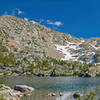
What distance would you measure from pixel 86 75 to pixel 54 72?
38834 mm

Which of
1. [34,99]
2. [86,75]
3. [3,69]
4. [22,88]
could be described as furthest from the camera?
[86,75]

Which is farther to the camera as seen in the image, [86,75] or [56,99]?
[86,75]

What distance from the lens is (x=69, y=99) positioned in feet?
126

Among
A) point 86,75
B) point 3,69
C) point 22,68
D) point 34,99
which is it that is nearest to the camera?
point 34,99

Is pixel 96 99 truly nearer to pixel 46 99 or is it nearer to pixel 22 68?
pixel 46 99

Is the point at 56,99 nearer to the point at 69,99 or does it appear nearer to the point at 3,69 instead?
the point at 69,99

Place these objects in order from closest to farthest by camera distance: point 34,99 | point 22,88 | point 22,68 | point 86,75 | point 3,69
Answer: point 34,99 < point 22,88 < point 3,69 < point 22,68 < point 86,75

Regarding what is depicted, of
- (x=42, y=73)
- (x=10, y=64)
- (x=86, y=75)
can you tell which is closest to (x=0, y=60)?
(x=10, y=64)

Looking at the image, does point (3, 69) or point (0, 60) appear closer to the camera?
point (3, 69)

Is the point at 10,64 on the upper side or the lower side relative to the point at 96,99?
upper

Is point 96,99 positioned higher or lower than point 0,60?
lower

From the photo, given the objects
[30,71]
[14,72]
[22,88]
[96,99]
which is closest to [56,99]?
[96,99]

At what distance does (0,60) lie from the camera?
190m

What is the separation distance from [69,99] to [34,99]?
26.8 ft
